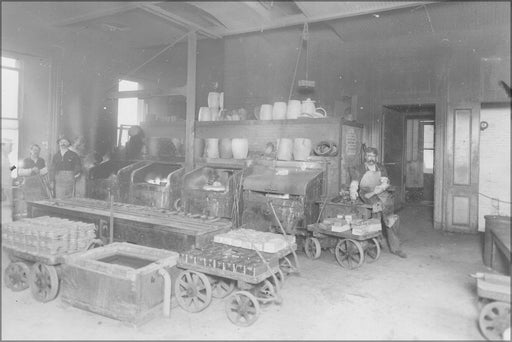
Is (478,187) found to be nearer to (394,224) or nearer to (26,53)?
(394,224)

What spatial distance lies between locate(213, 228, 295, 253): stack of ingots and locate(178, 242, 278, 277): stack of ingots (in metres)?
0.07

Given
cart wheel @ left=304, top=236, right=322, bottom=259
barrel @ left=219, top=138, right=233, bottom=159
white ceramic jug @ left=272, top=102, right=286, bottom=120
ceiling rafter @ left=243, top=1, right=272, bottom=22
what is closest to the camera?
ceiling rafter @ left=243, top=1, right=272, bottom=22

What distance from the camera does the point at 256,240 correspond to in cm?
416

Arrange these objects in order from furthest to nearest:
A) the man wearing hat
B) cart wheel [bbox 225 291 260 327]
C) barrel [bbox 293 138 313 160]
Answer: barrel [bbox 293 138 313 160], cart wheel [bbox 225 291 260 327], the man wearing hat

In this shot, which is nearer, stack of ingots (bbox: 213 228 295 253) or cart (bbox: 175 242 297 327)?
cart (bbox: 175 242 297 327)

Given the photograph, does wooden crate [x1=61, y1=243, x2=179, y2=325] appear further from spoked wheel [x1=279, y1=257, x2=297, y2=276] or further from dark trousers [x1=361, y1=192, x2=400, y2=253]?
dark trousers [x1=361, y1=192, x2=400, y2=253]

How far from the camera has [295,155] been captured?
6625 mm

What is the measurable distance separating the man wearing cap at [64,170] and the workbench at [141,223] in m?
0.22

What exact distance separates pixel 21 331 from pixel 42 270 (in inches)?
31.0

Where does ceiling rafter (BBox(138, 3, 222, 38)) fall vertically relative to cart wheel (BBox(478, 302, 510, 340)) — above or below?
above

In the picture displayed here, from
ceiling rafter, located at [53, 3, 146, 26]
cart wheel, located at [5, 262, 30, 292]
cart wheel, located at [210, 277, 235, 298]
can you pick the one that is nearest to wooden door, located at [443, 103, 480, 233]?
cart wheel, located at [210, 277, 235, 298]

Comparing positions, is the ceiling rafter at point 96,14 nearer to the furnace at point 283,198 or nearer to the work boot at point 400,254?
the furnace at point 283,198

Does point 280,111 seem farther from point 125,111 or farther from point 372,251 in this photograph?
point 372,251

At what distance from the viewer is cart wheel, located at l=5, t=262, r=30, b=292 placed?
13.5 ft
